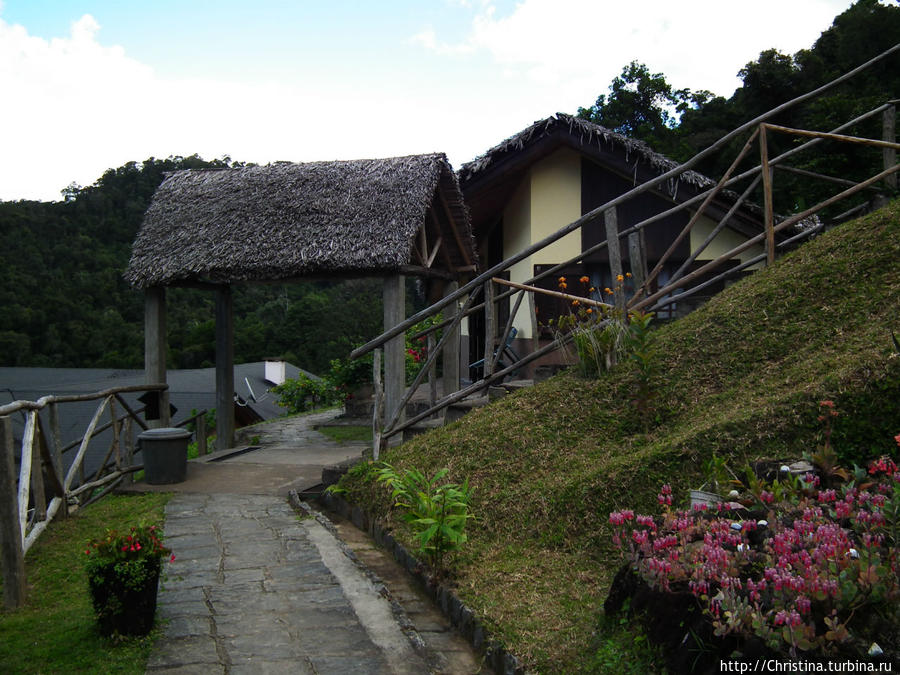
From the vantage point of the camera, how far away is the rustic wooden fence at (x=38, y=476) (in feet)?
13.6

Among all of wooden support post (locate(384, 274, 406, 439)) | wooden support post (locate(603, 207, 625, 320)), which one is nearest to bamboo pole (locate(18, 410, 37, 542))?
wooden support post (locate(384, 274, 406, 439))

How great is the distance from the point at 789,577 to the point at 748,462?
1527 millimetres

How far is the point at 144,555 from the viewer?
3.58 meters

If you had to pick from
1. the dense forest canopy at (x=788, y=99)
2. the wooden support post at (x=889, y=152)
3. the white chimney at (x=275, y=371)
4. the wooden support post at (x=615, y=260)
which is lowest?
the white chimney at (x=275, y=371)

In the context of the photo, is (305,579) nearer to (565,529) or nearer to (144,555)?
(144,555)

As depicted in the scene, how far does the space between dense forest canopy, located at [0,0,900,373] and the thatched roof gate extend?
362 inches

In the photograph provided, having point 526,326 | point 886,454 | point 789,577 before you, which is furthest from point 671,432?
point 526,326

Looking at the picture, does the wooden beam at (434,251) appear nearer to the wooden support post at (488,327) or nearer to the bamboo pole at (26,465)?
the wooden support post at (488,327)

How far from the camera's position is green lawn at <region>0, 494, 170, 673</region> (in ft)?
10.7

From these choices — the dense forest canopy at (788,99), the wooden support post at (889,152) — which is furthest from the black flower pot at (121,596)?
the dense forest canopy at (788,99)

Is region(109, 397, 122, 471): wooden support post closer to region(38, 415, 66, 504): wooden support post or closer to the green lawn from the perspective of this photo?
region(38, 415, 66, 504): wooden support post

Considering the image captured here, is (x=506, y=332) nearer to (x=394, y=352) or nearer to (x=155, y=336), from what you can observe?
(x=394, y=352)

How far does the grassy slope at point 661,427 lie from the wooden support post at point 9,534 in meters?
2.38

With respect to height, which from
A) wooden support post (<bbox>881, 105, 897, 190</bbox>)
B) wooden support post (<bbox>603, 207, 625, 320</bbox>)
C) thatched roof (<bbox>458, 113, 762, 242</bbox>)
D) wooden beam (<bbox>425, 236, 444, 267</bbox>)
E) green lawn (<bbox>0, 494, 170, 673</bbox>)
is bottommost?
green lawn (<bbox>0, 494, 170, 673</bbox>)
